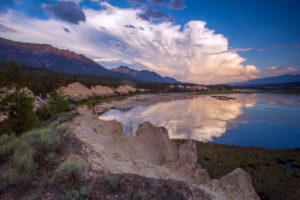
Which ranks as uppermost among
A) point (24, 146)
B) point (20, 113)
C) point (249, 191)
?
point (24, 146)

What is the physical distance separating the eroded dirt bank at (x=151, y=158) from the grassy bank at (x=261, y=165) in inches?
144

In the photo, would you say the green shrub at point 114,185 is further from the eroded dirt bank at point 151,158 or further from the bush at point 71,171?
the eroded dirt bank at point 151,158

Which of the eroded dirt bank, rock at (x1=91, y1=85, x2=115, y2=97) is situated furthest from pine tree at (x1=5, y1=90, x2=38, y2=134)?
rock at (x1=91, y1=85, x2=115, y2=97)

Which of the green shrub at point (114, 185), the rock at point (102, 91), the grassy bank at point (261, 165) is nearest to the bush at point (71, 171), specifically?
the green shrub at point (114, 185)

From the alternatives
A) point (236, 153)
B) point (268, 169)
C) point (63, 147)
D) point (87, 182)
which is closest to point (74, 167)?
point (87, 182)

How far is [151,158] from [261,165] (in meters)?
10.1

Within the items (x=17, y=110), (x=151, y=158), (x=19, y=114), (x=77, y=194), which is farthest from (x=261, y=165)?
(x=17, y=110)

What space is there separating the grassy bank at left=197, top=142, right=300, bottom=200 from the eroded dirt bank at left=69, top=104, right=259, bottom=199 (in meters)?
3.65

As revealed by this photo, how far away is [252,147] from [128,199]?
18.0 m

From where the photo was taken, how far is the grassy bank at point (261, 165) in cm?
869

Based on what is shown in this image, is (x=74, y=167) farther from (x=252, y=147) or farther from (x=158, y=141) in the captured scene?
(x=252, y=147)

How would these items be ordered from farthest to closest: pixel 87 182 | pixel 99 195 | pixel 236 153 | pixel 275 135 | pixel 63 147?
pixel 275 135, pixel 236 153, pixel 63 147, pixel 87 182, pixel 99 195

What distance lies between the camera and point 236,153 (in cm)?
1359

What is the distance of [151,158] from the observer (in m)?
9.98
